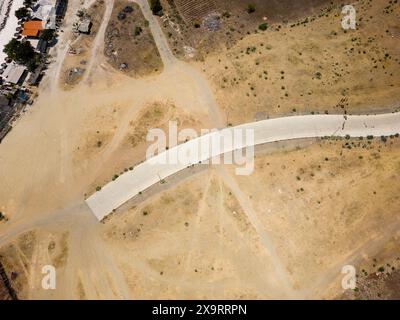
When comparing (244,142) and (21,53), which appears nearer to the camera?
(244,142)

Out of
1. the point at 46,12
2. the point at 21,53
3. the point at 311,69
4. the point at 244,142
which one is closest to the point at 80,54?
the point at 21,53

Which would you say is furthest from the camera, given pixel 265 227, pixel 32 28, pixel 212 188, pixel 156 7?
pixel 156 7

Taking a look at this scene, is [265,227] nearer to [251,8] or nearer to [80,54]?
[251,8]

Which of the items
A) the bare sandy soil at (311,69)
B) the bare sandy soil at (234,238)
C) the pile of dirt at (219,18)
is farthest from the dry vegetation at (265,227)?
the pile of dirt at (219,18)

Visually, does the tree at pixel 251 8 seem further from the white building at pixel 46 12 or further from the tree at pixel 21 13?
the tree at pixel 21 13

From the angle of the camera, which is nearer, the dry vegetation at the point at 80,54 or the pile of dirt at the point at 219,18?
the dry vegetation at the point at 80,54

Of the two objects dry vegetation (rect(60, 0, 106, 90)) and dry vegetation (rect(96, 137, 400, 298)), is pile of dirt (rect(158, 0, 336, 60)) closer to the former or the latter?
dry vegetation (rect(60, 0, 106, 90))

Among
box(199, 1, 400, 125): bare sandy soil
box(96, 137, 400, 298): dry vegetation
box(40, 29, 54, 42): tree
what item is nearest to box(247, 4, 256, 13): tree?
box(199, 1, 400, 125): bare sandy soil

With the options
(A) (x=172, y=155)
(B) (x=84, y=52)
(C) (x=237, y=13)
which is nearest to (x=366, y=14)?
(C) (x=237, y=13)
